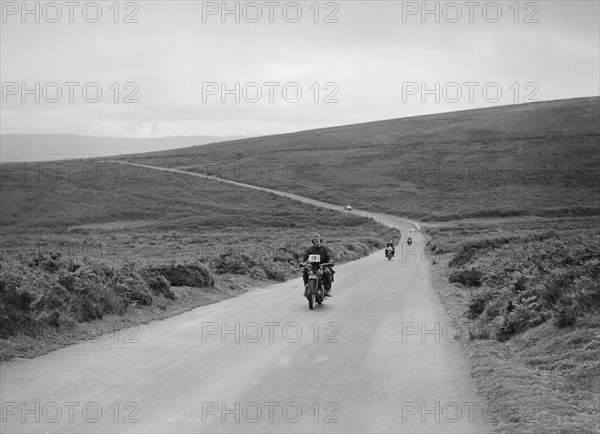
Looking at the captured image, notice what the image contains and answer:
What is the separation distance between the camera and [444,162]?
136500 millimetres

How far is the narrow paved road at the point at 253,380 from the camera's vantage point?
7555mm

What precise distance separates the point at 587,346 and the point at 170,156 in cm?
16786

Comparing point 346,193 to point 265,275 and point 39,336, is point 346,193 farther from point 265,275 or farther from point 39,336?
point 39,336

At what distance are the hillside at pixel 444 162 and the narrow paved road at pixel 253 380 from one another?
298ft

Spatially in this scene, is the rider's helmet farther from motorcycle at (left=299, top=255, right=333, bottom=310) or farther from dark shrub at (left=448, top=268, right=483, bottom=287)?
dark shrub at (left=448, top=268, right=483, bottom=287)

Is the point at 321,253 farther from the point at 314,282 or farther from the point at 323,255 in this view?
the point at 314,282

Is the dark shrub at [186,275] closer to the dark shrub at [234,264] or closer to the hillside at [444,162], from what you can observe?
the dark shrub at [234,264]

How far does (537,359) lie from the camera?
10266 mm

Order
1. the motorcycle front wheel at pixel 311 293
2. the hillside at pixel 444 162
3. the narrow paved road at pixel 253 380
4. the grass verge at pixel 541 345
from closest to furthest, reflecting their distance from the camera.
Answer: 1. the narrow paved road at pixel 253 380
2. the grass verge at pixel 541 345
3. the motorcycle front wheel at pixel 311 293
4. the hillside at pixel 444 162

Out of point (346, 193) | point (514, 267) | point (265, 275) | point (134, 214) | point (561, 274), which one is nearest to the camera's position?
point (561, 274)

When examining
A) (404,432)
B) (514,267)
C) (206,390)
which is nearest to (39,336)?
(206,390)

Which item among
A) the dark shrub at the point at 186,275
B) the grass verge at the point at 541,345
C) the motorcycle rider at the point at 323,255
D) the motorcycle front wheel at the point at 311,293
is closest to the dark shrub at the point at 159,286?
the dark shrub at the point at 186,275

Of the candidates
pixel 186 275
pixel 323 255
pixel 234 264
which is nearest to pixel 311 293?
pixel 323 255

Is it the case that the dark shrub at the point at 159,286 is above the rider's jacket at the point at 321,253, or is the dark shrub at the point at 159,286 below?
below
